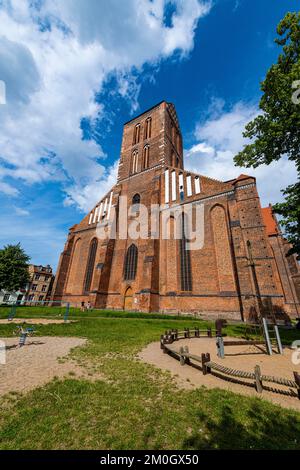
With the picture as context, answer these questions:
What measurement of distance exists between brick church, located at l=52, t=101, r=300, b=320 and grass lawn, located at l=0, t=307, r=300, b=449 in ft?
29.7

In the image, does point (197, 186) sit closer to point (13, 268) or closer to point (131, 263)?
point (131, 263)

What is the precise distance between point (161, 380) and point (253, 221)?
15436 millimetres

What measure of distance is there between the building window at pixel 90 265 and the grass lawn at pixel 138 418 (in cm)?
2039

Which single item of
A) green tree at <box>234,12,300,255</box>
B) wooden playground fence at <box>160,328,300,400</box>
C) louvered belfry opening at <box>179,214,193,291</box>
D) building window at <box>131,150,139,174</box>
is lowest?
wooden playground fence at <box>160,328,300,400</box>

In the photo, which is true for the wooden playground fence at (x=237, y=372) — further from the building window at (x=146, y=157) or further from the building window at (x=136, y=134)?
the building window at (x=136, y=134)

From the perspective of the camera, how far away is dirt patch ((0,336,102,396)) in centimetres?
440

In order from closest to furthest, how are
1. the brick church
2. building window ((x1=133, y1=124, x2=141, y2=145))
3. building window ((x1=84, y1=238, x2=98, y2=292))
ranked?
the brick church
building window ((x1=84, y1=238, x2=98, y2=292))
building window ((x1=133, y1=124, x2=141, y2=145))

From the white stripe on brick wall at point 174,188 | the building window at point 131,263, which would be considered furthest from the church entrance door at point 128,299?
the white stripe on brick wall at point 174,188

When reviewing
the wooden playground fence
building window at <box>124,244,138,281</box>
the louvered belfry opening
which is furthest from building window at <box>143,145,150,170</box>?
the wooden playground fence

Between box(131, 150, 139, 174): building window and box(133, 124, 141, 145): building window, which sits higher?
box(133, 124, 141, 145): building window

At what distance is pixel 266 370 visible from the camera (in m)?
5.66

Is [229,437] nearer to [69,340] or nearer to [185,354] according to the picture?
[185,354]

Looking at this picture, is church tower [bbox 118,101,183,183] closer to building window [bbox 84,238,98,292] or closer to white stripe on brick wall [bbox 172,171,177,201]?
white stripe on brick wall [bbox 172,171,177,201]

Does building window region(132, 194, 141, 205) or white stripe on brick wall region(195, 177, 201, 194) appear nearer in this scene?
white stripe on brick wall region(195, 177, 201, 194)
